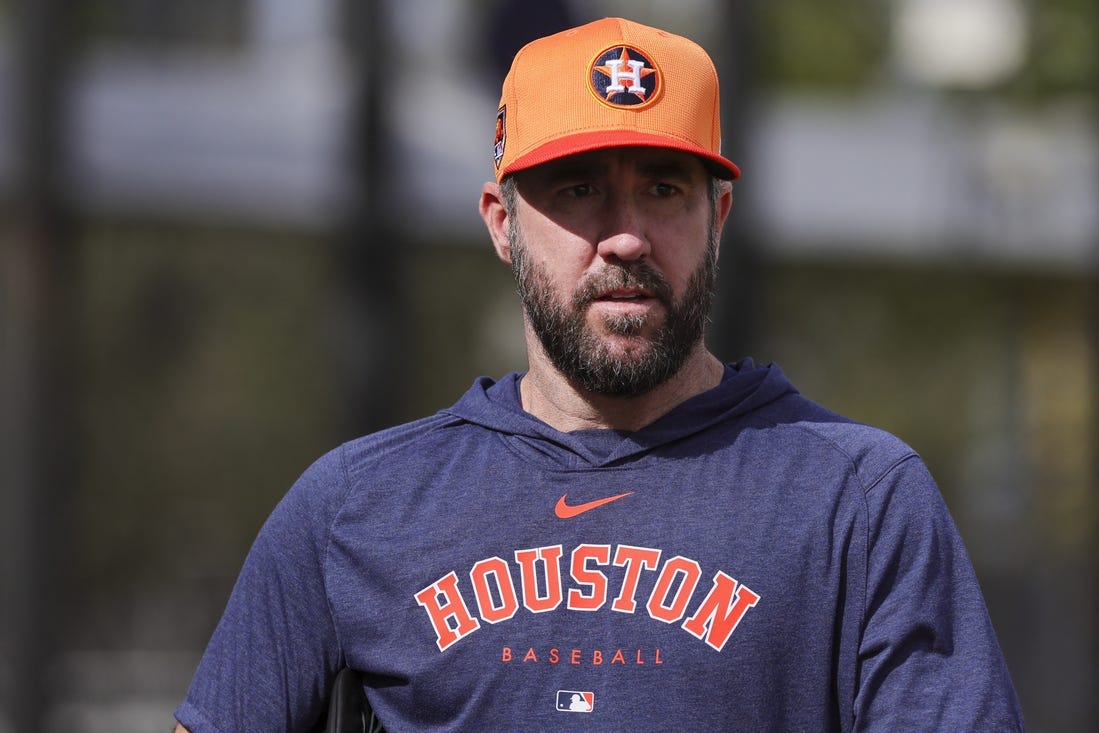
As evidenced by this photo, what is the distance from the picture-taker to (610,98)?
256 cm

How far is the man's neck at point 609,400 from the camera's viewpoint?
2.63 m

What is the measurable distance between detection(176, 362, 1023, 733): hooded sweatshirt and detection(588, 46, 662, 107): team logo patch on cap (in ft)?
1.57

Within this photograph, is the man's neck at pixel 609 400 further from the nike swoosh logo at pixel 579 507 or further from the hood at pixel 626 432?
the nike swoosh logo at pixel 579 507

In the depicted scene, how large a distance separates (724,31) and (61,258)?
2863 millimetres

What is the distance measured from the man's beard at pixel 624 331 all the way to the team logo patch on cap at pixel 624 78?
26 centimetres

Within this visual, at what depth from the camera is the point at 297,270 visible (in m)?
13.8

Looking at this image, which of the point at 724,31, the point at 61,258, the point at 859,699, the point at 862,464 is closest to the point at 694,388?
the point at 862,464

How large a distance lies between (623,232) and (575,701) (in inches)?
28.0

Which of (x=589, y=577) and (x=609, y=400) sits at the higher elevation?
(x=609, y=400)

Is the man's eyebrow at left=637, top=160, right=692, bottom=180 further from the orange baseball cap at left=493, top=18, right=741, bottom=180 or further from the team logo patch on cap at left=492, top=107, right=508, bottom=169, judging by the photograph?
the team logo patch on cap at left=492, top=107, right=508, bottom=169

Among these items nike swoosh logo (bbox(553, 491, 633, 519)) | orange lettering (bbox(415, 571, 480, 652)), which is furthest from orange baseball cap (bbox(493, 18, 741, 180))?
orange lettering (bbox(415, 571, 480, 652))

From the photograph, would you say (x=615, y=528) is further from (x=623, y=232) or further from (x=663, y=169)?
(x=663, y=169)

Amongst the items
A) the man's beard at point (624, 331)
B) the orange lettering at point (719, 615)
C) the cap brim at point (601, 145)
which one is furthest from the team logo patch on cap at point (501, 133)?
the orange lettering at point (719, 615)

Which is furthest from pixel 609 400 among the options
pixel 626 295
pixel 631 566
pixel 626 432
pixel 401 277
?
pixel 401 277
